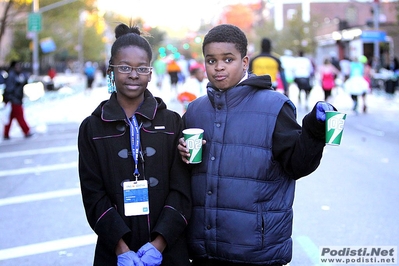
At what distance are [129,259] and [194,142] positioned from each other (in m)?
0.65

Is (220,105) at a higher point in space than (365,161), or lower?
higher

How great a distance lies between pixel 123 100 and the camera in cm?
313

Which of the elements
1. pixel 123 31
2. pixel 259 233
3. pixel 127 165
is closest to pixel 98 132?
pixel 127 165

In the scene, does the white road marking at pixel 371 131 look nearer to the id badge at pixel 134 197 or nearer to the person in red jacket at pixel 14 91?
the person in red jacket at pixel 14 91

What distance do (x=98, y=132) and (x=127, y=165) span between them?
0.23 meters

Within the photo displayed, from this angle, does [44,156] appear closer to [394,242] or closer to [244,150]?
[394,242]

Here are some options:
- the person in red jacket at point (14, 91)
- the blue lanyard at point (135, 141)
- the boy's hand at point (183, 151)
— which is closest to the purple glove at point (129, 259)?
the blue lanyard at point (135, 141)

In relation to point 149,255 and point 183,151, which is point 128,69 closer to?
point 183,151

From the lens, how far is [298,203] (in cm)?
776

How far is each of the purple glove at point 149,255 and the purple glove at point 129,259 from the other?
0.02 meters

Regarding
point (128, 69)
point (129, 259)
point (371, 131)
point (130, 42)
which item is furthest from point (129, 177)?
point (371, 131)

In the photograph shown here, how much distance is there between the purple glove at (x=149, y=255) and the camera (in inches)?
114

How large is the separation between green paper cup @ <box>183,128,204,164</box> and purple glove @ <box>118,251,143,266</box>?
0.55 meters

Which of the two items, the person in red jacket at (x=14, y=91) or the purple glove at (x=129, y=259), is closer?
the purple glove at (x=129, y=259)
